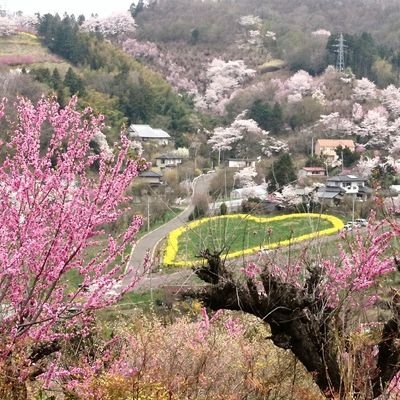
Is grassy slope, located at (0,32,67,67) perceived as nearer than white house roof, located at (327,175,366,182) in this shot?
No

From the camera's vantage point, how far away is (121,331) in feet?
26.1

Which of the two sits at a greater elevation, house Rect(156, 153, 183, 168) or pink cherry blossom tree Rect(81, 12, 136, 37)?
pink cherry blossom tree Rect(81, 12, 136, 37)

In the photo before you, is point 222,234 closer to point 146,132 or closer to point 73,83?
point 146,132

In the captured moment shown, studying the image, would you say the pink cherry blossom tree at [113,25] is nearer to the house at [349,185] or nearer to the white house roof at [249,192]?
the white house roof at [249,192]

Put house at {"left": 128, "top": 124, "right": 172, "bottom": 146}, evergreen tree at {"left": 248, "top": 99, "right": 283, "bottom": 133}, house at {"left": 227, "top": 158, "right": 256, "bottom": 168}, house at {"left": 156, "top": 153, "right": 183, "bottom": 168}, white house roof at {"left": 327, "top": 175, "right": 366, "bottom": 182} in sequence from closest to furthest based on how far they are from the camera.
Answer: white house roof at {"left": 327, "top": 175, "right": 366, "bottom": 182} < house at {"left": 156, "top": 153, "right": 183, "bottom": 168} < house at {"left": 227, "top": 158, "right": 256, "bottom": 168} < house at {"left": 128, "top": 124, "right": 172, "bottom": 146} < evergreen tree at {"left": 248, "top": 99, "right": 283, "bottom": 133}

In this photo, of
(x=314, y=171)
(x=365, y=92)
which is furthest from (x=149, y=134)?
(x=365, y=92)

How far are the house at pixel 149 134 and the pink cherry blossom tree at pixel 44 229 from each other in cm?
3700

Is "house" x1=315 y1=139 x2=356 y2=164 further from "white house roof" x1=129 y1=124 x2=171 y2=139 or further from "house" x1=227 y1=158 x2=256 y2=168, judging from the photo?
"white house roof" x1=129 y1=124 x2=171 y2=139

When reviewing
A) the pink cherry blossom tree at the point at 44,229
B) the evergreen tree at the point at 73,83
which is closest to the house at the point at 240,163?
the evergreen tree at the point at 73,83

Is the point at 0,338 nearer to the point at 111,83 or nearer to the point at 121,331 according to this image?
the point at 121,331

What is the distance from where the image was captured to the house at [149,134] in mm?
42188

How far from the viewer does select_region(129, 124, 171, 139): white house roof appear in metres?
42.2

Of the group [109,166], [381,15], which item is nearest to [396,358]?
[109,166]

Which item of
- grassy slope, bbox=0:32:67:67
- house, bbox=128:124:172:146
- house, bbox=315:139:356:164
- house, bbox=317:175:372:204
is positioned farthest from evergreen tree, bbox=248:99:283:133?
grassy slope, bbox=0:32:67:67
